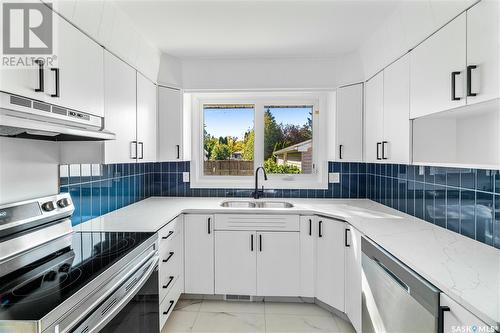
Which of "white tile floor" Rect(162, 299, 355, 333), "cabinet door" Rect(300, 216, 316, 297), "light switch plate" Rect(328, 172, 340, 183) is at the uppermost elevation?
"light switch plate" Rect(328, 172, 340, 183)

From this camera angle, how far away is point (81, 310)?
1.04m

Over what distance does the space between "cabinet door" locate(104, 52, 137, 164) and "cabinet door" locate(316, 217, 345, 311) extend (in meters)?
1.62

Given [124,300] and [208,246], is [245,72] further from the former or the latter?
[124,300]

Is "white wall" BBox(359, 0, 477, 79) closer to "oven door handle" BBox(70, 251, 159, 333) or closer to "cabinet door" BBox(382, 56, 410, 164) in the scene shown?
"cabinet door" BBox(382, 56, 410, 164)

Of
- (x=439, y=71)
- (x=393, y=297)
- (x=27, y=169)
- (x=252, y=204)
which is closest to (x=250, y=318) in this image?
(x=252, y=204)

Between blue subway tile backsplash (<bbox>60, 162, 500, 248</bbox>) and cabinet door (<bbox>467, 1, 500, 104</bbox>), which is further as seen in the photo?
blue subway tile backsplash (<bbox>60, 162, 500, 248</bbox>)

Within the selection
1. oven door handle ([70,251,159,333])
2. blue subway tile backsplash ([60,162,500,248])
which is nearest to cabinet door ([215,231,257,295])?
blue subway tile backsplash ([60,162,500,248])

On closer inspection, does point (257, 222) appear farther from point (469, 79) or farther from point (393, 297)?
point (469, 79)

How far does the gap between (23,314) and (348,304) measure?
2.06 m

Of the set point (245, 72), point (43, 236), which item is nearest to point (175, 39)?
point (245, 72)

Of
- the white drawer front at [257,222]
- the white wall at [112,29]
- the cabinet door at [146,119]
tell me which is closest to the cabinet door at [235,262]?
Result: the white drawer front at [257,222]

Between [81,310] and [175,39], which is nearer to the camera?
[81,310]

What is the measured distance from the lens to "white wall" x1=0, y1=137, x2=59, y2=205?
148 cm

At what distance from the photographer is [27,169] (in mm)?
1630
